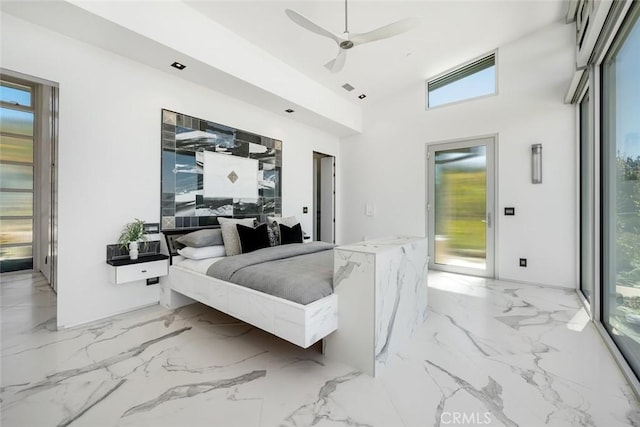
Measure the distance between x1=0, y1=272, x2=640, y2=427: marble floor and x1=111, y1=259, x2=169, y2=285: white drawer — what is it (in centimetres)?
42

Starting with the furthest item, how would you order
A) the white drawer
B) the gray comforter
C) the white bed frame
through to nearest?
the white drawer, the gray comforter, the white bed frame

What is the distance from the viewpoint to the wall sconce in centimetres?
383

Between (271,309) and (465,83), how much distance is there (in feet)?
15.7

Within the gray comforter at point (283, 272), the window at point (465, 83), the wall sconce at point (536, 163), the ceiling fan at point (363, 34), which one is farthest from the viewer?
the window at point (465, 83)

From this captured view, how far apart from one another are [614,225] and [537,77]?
107 inches

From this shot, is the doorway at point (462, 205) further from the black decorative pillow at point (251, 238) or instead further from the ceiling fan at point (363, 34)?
the black decorative pillow at point (251, 238)

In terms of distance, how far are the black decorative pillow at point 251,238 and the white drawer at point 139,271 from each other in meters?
0.84

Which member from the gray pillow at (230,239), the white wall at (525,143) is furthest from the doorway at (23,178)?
the white wall at (525,143)

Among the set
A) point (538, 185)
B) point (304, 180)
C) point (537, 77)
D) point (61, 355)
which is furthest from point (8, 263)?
point (537, 77)

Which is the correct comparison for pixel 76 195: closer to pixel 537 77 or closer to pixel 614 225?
pixel 614 225

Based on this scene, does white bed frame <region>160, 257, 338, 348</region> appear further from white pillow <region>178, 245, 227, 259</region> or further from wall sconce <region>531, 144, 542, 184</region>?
Result: wall sconce <region>531, 144, 542, 184</region>


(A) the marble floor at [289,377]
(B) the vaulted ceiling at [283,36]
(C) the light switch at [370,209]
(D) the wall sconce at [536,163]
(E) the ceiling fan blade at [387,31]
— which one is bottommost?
(A) the marble floor at [289,377]

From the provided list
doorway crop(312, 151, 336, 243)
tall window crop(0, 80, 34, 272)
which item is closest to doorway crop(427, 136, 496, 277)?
doorway crop(312, 151, 336, 243)

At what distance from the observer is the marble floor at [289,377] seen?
4.77 feet
